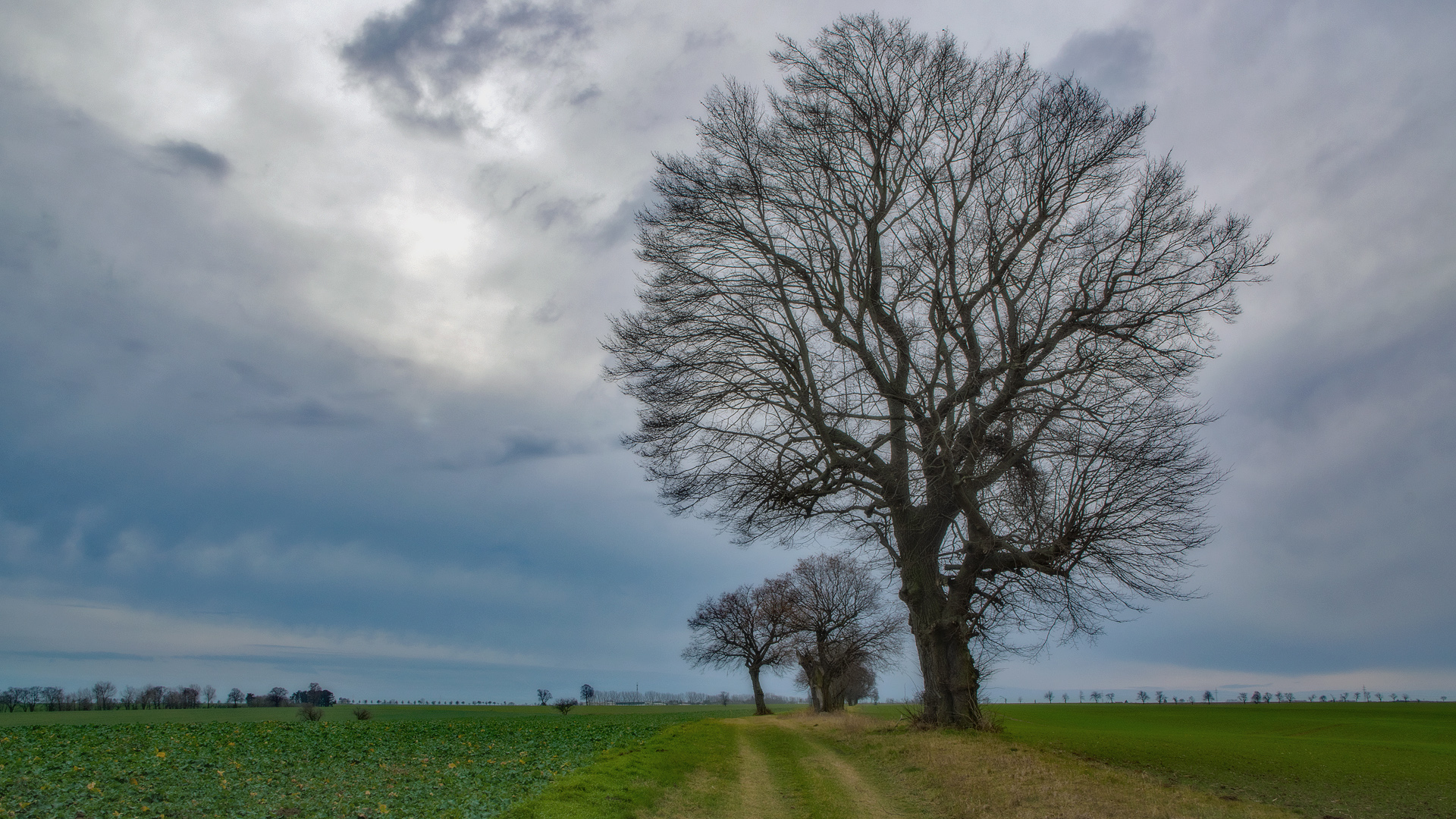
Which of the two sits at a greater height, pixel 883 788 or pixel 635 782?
pixel 635 782

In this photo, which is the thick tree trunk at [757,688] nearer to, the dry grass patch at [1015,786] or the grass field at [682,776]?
the grass field at [682,776]

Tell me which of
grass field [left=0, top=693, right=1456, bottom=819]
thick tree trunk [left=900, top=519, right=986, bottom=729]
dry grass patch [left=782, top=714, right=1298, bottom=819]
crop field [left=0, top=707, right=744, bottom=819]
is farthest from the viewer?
thick tree trunk [left=900, top=519, right=986, bottom=729]

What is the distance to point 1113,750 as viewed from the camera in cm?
1648

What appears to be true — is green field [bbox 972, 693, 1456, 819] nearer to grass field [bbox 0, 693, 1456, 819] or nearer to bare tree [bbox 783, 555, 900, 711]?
grass field [bbox 0, 693, 1456, 819]

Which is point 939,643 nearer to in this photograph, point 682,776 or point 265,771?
point 682,776

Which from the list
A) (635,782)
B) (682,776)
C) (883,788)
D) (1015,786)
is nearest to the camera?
(1015,786)

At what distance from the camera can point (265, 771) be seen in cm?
1080

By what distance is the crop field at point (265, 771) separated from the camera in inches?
314

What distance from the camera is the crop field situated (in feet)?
26.1

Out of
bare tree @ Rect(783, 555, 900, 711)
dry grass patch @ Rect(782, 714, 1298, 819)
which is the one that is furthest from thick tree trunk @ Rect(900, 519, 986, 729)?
bare tree @ Rect(783, 555, 900, 711)

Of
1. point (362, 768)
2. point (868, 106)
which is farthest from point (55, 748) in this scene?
point (868, 106)

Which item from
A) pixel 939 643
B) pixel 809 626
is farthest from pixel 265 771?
pixel 809 626

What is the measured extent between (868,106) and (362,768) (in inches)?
632

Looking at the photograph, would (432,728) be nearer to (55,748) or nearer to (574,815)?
(55,748)
